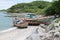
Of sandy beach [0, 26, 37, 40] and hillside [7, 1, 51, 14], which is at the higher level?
sandy beach [0, 26, 37, 40]

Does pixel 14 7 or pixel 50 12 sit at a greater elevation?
pixel 50 12

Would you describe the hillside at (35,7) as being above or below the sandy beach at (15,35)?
A: below

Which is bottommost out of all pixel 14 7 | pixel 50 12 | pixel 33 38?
pixel 14 7

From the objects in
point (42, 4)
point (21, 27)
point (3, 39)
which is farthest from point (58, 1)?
point (42, 4)

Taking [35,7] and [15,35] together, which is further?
[35,7]

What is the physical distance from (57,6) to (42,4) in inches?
3031

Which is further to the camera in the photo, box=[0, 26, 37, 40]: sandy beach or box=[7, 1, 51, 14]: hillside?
box=[7, 1, 51, 14]: hillside

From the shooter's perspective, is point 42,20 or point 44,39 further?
point 42,20

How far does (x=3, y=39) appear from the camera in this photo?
23.2 metres

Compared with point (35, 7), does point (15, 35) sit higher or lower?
higher

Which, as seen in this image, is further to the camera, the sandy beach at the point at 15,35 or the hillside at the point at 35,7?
the hillside at the point at 35,7

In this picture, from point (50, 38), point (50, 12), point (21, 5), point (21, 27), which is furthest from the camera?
point (21, 5)

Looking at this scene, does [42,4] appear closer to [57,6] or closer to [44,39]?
[57,6]

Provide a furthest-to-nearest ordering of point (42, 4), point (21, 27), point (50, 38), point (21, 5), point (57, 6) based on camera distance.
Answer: point (21, 5)
point (42, 4)
point (57, 6)
point (21, 27)
point (50, 38)
